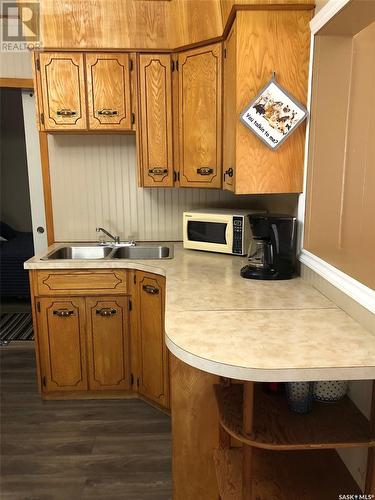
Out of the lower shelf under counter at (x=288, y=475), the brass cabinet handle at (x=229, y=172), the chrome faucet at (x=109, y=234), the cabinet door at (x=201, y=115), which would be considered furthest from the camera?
the chrome faucet at (x=109, y=234)

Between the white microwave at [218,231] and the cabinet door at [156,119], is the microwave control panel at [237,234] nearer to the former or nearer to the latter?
the white microwave at [218,231]

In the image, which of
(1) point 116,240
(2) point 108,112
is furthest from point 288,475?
(2) point 108,112

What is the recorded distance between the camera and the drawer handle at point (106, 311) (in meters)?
2.45

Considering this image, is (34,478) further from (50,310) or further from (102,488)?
(50,310)

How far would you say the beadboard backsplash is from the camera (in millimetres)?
2865

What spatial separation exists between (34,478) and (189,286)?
125 cm

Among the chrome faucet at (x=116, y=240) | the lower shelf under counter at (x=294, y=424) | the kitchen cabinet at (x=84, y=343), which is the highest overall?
the chrome faucet at (x=116, y=240)

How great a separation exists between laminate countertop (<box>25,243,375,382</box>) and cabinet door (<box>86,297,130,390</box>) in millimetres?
704

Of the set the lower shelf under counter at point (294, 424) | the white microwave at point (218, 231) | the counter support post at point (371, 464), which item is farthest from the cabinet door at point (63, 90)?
the counter support post at point (371, 464)

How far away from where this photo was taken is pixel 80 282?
2.39 m

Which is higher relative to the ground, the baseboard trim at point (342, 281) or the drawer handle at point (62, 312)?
the baseboard trim at point (342, 281)

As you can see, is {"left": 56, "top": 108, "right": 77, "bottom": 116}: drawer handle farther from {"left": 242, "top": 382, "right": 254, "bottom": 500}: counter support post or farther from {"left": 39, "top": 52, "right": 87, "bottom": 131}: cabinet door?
{"left": 242, "top": 382, "right": 254, "bottom": 500}: counter support post

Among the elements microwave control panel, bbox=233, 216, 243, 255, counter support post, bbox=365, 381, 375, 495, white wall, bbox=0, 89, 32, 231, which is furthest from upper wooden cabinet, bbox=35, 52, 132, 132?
white wall, bbox=0, 89, 32, 231

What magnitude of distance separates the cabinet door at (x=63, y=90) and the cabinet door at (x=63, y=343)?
1157mm
